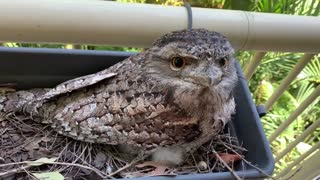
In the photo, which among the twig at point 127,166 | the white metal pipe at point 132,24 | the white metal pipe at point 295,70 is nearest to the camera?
the white metal pipe at point 132,24

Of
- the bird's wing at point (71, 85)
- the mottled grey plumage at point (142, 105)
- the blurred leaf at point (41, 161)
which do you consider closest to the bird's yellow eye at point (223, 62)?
the mottled grey plumage at point (142, 105)

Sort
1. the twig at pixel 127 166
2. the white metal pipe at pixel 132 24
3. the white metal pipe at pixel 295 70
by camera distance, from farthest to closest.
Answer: the white metal pipe at pixel 295 70, the twig at pixel 127 166, the white metal pipe at pixel 132 24

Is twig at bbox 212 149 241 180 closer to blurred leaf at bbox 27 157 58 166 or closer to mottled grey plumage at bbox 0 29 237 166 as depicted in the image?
mottled grey plumage at bbox 0 29 237 166

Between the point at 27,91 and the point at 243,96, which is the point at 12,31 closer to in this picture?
the point at 27,91

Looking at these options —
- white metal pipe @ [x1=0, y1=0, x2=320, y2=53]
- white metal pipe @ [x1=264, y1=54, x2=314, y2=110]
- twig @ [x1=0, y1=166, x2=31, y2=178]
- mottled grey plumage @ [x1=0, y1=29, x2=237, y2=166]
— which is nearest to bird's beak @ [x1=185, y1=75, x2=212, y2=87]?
mottled grey plumage @ [x1=0, y1=29, x2=237, y2=166]

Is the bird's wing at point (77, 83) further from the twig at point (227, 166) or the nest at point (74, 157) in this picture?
the twig at point (227, 166)

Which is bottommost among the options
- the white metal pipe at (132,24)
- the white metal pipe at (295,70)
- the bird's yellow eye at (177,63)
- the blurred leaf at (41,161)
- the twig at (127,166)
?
the twig at (127,166)

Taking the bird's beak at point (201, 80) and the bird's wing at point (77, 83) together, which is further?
the bird's wing at point (77, 83)

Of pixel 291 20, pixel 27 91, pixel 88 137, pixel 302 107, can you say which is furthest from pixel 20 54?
pixel 302 107
